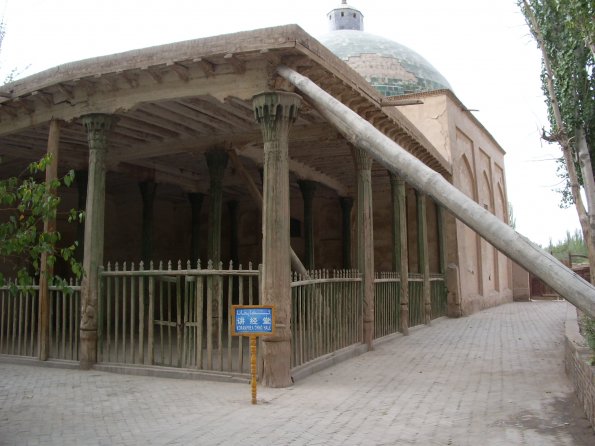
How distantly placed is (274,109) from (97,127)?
10.2 feet

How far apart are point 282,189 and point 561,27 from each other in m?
10.3

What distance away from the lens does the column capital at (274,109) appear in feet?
23.6

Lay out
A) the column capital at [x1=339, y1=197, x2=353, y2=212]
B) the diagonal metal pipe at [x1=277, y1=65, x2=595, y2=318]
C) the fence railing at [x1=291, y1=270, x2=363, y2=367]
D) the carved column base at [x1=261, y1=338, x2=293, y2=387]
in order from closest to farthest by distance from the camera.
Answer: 1. the diagonal metal pipe at [x1=277, y1=65, x2=595, y2=318]
2. the carved column base at [x1=261, y1=338, x2=293, y2=387]
3. the fence railing at [x1=291, y1=270, x2=363, y2=367]
4. the column capital at [x1=339, y1=197, x2=353, y2=212]

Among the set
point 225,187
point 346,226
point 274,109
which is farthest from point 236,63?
point 346,226

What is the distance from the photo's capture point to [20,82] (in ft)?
29.3

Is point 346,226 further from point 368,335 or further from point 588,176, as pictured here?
point 368,335

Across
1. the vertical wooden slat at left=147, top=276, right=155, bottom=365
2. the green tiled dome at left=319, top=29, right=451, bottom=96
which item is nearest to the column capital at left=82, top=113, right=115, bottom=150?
the vertical wooden slat at left=147, top=276, right=155, bottom=365

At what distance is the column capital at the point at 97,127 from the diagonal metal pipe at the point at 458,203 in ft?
10.2

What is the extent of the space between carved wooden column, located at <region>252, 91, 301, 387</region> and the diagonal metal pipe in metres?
0.43

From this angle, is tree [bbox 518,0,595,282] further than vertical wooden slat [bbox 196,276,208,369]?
Yes

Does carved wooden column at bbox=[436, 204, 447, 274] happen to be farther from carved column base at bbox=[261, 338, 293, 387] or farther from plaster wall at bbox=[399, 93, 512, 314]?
carved column base at bbox=[261, 338, 293, 387]

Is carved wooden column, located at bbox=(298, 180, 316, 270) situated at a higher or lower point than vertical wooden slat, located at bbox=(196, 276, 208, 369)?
higher

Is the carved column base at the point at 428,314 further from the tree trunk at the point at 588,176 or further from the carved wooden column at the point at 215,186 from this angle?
the carved wooden column at the point at 215,186

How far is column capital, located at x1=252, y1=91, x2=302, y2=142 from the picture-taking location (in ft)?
23.6
